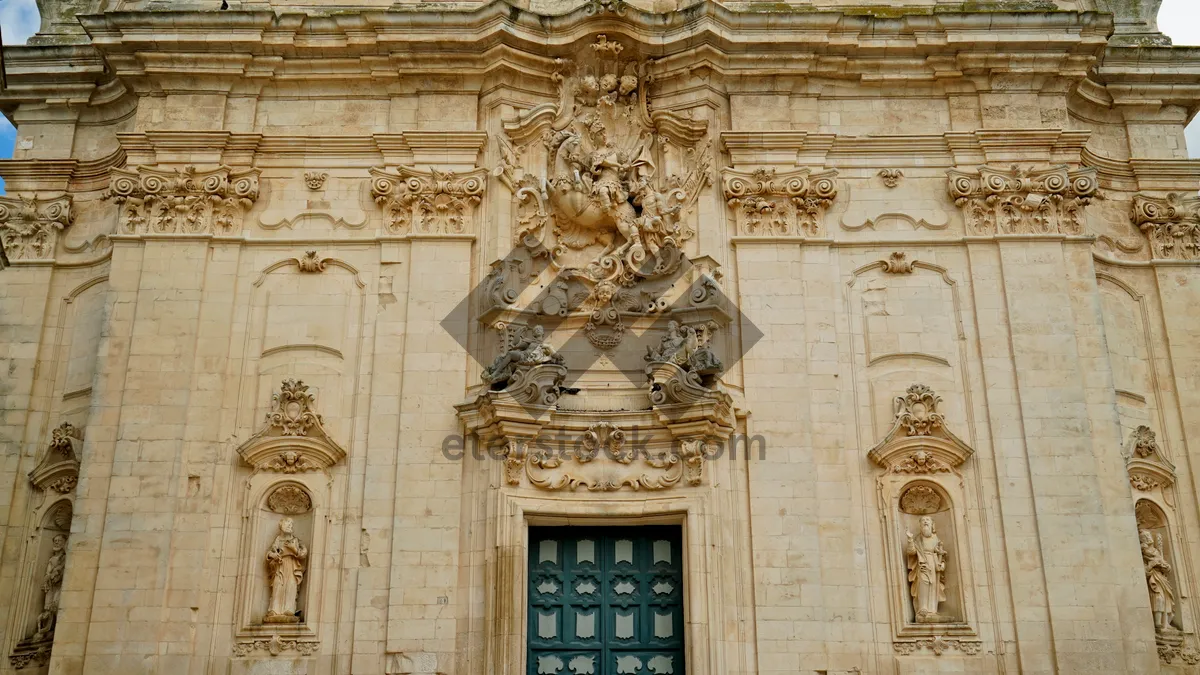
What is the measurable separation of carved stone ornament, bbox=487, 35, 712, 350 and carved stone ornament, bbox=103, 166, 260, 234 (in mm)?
3376

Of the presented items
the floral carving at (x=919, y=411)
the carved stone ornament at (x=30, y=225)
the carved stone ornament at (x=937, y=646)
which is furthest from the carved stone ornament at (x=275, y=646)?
A: the floral carving at (x=919, y=411)

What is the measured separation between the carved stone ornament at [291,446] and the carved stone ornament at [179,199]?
2.63 meters

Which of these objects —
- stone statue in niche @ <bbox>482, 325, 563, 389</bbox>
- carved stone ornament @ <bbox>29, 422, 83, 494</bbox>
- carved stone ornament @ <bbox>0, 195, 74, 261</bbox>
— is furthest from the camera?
carved stone ornament @ <bbox>0, 195, 74, 261</bbox>

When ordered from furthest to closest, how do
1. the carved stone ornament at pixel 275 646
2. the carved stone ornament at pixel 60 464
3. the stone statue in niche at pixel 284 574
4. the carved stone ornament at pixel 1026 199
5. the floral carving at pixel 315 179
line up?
the floral carving at pixel 315 179 < the carved stone ornament at pixel 1026 199 < the carved stone ornament at pixel 60 464 < the stone statue in niche at pixel 284 574 < the carved stone ornament at pixel 275 646

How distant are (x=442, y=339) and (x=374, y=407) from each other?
1124mm

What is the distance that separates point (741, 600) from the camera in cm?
1339

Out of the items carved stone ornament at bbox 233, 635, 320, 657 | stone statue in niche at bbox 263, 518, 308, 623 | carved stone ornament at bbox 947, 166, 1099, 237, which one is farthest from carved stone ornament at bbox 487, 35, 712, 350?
carved stone ornament at bbox 233, 635, 320, 657

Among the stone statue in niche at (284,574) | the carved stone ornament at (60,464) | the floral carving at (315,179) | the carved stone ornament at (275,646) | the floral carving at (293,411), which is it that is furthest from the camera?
the floral carving at (315,179)

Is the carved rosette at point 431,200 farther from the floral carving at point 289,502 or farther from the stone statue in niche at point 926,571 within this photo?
the stone statue in niche at point 926,571

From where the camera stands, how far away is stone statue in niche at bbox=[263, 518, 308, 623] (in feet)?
44.1

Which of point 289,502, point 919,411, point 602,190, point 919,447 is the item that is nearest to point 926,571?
point 919,447

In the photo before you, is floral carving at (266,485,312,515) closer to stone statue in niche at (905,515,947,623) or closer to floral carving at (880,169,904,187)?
stone statue in niche at (905,515,947,623)

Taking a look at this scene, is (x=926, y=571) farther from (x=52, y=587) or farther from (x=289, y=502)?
(x=52, y=587)

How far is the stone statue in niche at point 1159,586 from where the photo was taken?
13984 mm
